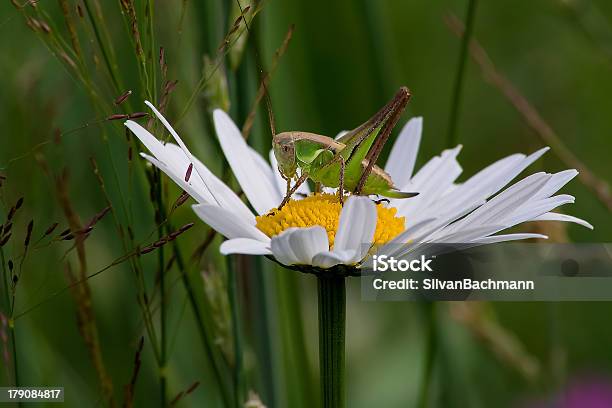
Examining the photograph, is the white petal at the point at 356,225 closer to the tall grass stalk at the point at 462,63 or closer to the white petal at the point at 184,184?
the white petal at the point at 184,184

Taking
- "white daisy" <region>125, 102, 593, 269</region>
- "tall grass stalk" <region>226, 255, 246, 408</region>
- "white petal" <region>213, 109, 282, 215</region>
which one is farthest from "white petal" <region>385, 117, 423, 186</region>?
"tall grass stalk" <region>226, 255, 246, 408</region>

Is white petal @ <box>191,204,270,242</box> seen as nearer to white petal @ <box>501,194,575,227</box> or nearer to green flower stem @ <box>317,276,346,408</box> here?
green flower stem @ <box>317,276,346,408</box>

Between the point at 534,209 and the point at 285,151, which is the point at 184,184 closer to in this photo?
the point at 285,151

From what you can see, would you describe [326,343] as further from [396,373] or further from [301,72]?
[301,72]

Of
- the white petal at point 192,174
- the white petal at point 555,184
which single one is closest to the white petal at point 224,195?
the white petal at point 192,174

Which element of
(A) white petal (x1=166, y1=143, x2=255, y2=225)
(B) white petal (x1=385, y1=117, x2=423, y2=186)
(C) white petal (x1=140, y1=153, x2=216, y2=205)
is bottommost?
(C) white petal (x1=140, y1=153, x2=216, y2=205)

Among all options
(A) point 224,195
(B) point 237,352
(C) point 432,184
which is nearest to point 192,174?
(A) point 224,195
